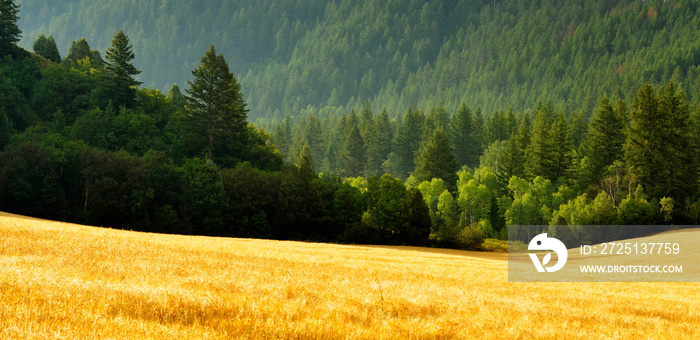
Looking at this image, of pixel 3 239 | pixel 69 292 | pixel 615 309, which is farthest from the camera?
pixel 3 239

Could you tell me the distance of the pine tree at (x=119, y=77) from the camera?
104 m

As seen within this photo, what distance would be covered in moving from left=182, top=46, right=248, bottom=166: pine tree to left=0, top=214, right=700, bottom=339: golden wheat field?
85.9 metres

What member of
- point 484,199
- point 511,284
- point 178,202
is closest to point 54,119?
point 178,202

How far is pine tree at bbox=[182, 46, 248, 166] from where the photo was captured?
10238cm

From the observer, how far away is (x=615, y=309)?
14469 millimetres

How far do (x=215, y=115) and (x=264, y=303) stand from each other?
9953 centimetres

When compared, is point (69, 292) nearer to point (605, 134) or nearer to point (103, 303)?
point (103, 303)

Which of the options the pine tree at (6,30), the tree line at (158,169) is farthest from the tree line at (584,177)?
the pine tree at (6,30)

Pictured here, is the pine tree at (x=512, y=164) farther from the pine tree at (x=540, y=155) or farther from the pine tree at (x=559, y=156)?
the pine tree at (x=559, y=156)

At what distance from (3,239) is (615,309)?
17551 millimetres

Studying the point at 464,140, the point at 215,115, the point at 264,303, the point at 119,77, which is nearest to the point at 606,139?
the point at 464,140

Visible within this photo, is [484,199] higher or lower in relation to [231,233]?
higher

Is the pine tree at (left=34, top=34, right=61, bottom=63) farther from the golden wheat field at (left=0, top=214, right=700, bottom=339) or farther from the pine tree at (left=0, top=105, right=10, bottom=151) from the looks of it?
the golden wheat field at (left=0, top=214, right=700, bottom=339)

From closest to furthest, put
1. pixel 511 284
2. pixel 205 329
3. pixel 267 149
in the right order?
1. pixel 205 329
2. pixel 511 284
3. pixel 267 149
